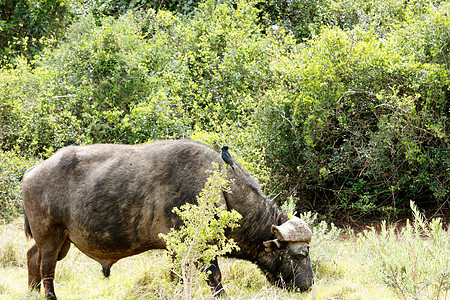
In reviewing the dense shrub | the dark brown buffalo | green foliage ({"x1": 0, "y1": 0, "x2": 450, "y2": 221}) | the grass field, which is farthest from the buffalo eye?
the dense shrub

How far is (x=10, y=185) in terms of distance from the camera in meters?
10.5

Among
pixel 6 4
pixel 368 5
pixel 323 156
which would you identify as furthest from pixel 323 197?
pixel 6 4

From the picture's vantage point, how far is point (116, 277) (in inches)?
270

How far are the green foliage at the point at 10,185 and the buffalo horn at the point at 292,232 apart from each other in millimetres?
6240

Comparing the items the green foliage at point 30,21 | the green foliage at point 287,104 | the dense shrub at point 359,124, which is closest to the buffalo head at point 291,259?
the green foliage at point 287,104

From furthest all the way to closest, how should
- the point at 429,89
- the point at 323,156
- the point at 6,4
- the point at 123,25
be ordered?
the point at 6,4
the point at 123,25
the point at 323,156
the point at 429,89

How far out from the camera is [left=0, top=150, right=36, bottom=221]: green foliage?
10.4m

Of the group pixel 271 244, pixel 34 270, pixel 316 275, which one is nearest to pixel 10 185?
pixel 34 270

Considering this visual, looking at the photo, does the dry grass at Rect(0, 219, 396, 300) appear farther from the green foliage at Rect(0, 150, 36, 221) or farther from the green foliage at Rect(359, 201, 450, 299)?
the green foliage at Rect(0, 150, 36, 221)

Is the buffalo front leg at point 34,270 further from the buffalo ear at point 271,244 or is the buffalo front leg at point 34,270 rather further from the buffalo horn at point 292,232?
the buffalo horn at point 292,232

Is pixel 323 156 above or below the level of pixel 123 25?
below

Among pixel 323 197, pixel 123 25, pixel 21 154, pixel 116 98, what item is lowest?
pixel 323 197

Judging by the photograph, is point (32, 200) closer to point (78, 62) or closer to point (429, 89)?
point (78, 62)

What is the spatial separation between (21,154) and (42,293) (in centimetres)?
616
